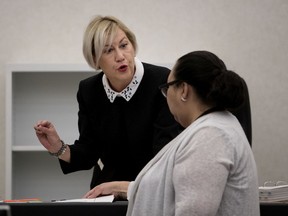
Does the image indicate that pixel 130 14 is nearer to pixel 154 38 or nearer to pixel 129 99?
pixel 154 38

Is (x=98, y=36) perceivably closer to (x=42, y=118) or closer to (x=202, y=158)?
(x=202, y=158)

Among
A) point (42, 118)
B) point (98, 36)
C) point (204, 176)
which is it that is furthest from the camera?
point (42, 118)

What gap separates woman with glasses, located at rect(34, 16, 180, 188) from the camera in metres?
2.39

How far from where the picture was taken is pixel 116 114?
2.46 m

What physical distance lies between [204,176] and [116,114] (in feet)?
3.24

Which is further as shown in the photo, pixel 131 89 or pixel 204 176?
pixel 131 89

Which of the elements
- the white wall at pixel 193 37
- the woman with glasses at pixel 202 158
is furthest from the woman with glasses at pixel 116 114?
the white wall at pixel 193 37

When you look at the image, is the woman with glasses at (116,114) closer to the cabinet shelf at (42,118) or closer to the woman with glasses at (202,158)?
the woman with glasses at (202,158)

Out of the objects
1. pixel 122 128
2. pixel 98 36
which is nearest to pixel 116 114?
pixel 122 128

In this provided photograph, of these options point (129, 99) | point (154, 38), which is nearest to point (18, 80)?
point (154, 38)

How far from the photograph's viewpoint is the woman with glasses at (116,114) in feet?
7.85

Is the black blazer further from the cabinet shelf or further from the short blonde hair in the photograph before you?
the cabinet shelf

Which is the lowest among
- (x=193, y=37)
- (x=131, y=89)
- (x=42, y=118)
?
(x=42, y=118)

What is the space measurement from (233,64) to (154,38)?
58cm
